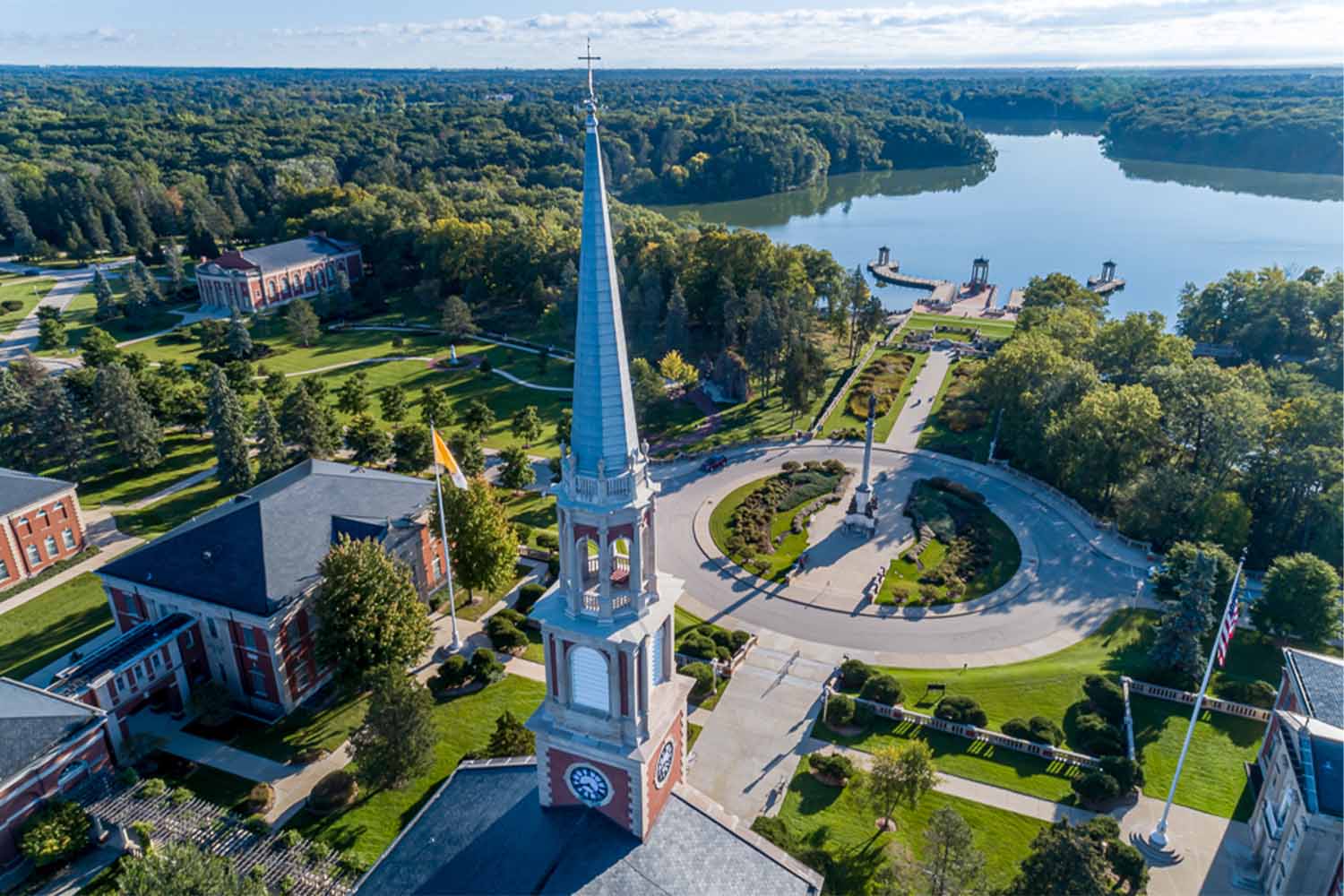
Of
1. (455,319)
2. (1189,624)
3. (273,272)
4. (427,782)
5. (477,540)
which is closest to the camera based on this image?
(427,782)

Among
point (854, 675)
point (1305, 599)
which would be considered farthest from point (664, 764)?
point (1305, 599)

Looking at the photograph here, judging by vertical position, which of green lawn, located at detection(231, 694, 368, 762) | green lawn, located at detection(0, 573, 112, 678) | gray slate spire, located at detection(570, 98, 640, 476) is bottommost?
green lawn, located at detection(231, 694, 368, 762)

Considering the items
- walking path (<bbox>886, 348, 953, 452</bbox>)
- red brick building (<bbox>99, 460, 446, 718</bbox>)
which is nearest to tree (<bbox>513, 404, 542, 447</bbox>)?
red brick building (<bbox>99, 460, 446, 718</bbox>)

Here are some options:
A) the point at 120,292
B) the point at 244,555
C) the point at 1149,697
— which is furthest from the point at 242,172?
the point at 1149,697

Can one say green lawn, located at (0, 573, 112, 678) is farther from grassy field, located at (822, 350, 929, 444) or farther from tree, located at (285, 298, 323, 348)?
grassy field, located at (822, 350, 929, 444)

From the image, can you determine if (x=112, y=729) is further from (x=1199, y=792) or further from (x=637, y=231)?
(x=637, y=231)

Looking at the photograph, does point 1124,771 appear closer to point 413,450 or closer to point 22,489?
point 413,450

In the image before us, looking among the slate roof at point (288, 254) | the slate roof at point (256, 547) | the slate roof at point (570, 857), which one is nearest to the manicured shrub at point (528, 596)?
the slate roof at point (256, 547)
